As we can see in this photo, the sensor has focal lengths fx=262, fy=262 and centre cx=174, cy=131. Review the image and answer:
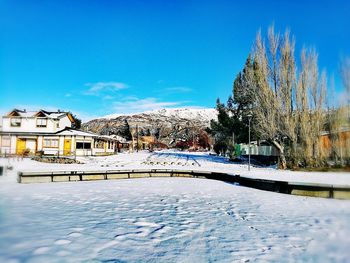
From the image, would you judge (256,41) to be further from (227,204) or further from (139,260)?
(139,260)

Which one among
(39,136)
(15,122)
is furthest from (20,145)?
(15,122)

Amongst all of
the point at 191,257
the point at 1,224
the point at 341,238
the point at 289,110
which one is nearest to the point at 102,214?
the point at 1,224

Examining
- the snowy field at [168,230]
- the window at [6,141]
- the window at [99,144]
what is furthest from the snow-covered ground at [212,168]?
the window at [99,144]

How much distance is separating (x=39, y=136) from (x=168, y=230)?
35388 millimetres

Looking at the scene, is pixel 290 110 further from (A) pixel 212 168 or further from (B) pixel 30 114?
(B) pixel 30 114

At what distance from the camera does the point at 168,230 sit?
17.1ft

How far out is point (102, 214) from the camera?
6.38 m

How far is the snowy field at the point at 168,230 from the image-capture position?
13.0 ft

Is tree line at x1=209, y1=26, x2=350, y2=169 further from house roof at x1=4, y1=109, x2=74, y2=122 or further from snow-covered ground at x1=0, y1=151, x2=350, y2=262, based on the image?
house roof at x1=4, y1=109, x2=74, y2=122

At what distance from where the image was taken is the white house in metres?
35.0

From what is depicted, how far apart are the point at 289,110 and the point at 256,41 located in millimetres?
8240

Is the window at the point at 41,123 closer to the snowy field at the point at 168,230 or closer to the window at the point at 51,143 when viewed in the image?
the window at the point at 51,143

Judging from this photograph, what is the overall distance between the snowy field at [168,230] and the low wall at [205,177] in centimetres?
102

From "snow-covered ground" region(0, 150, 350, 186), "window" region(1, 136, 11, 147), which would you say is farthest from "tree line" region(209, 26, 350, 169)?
"window" region(1, 136, 11, 147)
